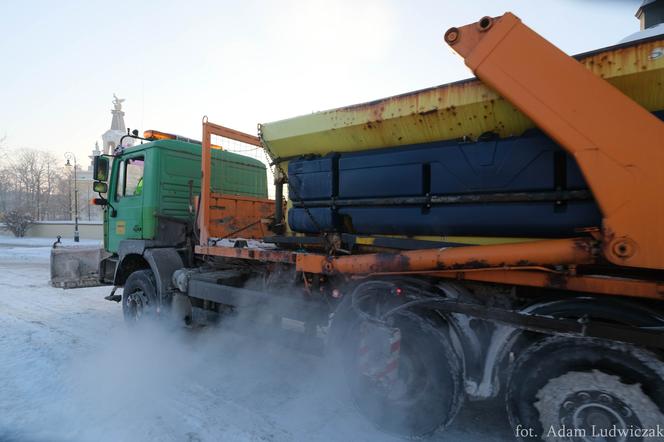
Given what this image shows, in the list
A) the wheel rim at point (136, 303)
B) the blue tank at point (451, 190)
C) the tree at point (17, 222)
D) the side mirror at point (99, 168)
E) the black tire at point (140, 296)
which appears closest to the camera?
the blue tank at point (451, 190)

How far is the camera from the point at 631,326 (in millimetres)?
1971

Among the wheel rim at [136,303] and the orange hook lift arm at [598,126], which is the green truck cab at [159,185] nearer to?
the wheel rim at [136,303]

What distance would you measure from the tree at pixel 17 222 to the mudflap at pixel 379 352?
32.3 m

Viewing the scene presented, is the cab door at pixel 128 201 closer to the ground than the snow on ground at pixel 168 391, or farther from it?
farther from it

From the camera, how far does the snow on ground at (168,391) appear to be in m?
2.90

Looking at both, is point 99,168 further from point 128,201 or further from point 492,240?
point 492,240

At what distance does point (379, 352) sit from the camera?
2.83 meters

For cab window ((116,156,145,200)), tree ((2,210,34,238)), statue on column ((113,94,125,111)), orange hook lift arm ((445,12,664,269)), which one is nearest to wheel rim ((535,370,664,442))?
orange hook lift arm ((445,12,664,269))

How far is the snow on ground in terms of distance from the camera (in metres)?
2.90

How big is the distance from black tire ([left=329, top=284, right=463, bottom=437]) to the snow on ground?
0.74 feet

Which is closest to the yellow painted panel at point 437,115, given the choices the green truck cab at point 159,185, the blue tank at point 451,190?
the blue tank at point 451,190

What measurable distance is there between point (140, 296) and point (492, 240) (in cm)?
464

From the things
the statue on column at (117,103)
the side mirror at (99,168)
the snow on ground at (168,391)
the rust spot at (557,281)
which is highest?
the statue on column at (117,103)

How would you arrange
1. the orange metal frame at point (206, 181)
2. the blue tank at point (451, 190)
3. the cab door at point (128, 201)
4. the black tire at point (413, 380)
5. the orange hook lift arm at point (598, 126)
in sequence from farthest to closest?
1. the cab door at point (128, 201)
2. the orange metal frame at point (206, 181)
3. the black tire at point (413, 380)
4. the blue tank at point (451, 190)
5. the orange hook lift arm at point (598, 126)
